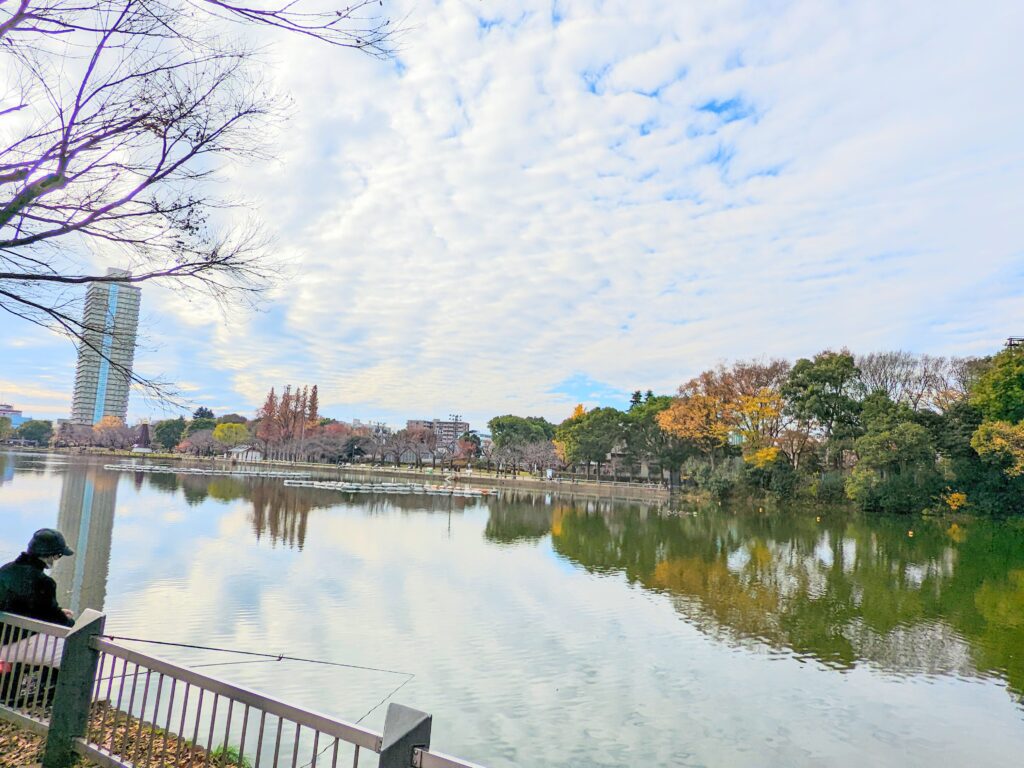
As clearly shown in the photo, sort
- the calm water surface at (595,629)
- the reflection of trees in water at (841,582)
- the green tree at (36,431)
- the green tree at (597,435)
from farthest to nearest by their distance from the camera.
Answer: the green tree at (36,431)
the green tree at (597,435)
the reflection of trees in water at (841,582)
the calm water surface at (595,629)

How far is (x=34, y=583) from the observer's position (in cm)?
317

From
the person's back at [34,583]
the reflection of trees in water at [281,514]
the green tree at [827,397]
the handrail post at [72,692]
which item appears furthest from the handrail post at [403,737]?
the green tree at [827,397]

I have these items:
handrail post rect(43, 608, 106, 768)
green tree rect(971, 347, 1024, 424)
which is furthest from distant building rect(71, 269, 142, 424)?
green tree rect(971, 347, 1024, 424)

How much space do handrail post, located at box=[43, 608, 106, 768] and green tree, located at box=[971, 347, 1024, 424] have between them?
29.0 meters

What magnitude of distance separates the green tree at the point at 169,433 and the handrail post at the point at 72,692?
75002 mm

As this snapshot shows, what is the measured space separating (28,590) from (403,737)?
2.77m

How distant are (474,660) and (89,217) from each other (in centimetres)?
530

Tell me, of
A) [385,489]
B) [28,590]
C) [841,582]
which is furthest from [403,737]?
[385,489]

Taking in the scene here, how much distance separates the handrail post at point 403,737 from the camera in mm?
1641

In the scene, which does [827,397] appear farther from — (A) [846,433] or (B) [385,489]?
(B) [385,489]

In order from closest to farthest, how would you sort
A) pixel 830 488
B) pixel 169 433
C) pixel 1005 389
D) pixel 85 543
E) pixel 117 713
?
pixel 117 713 < pixel 85 543 < pixel 1005 389 < pixel 830 488 < pixel 169 433

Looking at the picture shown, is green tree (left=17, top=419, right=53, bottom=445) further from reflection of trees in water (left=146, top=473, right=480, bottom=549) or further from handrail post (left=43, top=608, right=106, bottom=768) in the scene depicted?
handrail post (left=43, top=608, right=106, bottom=768)

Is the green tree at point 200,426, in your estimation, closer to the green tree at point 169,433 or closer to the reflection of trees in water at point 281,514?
the green tree at point 169,433

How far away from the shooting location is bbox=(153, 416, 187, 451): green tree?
67.6 m
